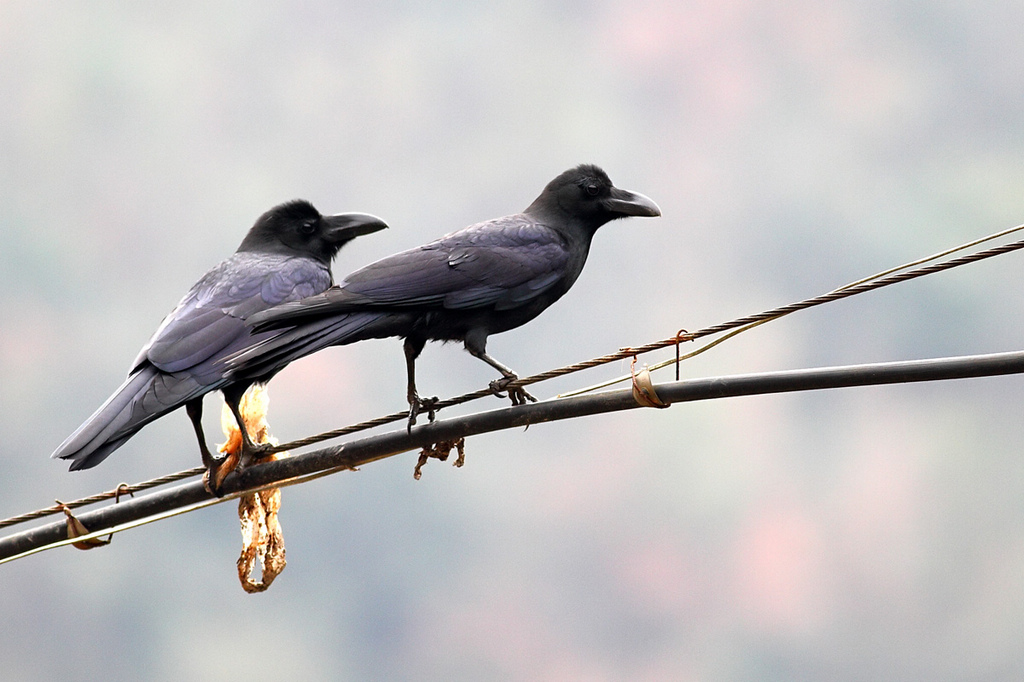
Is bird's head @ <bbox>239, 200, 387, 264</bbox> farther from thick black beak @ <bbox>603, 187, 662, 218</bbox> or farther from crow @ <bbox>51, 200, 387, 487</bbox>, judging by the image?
thick black beak @ <bbox>603, 187, 662, 218</bbox>

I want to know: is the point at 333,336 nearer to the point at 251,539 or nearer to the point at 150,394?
the point at 150,394

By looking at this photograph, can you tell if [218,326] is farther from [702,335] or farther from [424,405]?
[702,335]

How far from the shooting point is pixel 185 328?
13.7ft

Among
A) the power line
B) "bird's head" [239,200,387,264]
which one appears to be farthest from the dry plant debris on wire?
"bird's head" [239,200,387,264]

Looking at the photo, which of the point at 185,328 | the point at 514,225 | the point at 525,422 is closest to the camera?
the point at 525,422

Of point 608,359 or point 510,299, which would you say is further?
point 510,299

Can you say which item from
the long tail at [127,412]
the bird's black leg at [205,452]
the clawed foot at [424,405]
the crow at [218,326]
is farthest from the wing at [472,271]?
the bird's black leg at [205,452]

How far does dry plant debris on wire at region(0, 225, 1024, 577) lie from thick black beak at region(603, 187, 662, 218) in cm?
137

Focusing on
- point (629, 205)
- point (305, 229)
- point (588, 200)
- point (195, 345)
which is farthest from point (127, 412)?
point (629, 205)

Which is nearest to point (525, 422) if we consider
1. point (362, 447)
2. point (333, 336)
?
point (362, 447)

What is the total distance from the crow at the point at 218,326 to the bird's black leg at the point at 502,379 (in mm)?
758

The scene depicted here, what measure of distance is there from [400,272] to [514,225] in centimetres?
65

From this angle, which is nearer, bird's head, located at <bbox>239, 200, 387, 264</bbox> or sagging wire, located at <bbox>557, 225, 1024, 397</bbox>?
sagging wire, located at <bbox>557, 225, 1024, 397</bbox>

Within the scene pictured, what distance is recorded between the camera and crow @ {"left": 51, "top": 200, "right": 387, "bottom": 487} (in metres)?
3.71
